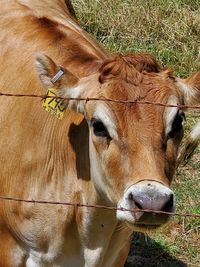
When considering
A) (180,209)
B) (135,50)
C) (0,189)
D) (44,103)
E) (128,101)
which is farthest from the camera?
(135,50)

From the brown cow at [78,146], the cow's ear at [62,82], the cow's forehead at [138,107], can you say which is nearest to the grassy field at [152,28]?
the brown cow at [78,146]

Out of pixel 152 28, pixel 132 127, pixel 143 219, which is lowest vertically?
pixel 152 28

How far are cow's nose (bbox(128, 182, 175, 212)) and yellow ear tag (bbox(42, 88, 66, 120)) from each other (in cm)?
80

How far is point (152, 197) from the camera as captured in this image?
3.46 m

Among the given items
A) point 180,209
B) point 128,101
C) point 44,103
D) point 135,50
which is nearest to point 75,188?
point 44,103

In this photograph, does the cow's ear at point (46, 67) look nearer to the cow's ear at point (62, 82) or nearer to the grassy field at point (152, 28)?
the cow's ear at point (62, 82)

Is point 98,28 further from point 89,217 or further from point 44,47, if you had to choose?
point 89,217

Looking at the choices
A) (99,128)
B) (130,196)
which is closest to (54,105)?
(99,128)

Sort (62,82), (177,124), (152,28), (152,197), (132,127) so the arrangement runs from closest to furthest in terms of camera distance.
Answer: (152,197) → (132,127) → (177,124) → (62,82) → (152,28)

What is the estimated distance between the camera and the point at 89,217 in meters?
4.27

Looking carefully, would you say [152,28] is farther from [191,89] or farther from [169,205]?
[169,205]

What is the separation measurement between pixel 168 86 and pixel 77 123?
63 cm

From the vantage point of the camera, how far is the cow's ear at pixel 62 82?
4062 mm

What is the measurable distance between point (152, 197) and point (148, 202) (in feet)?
0.09
